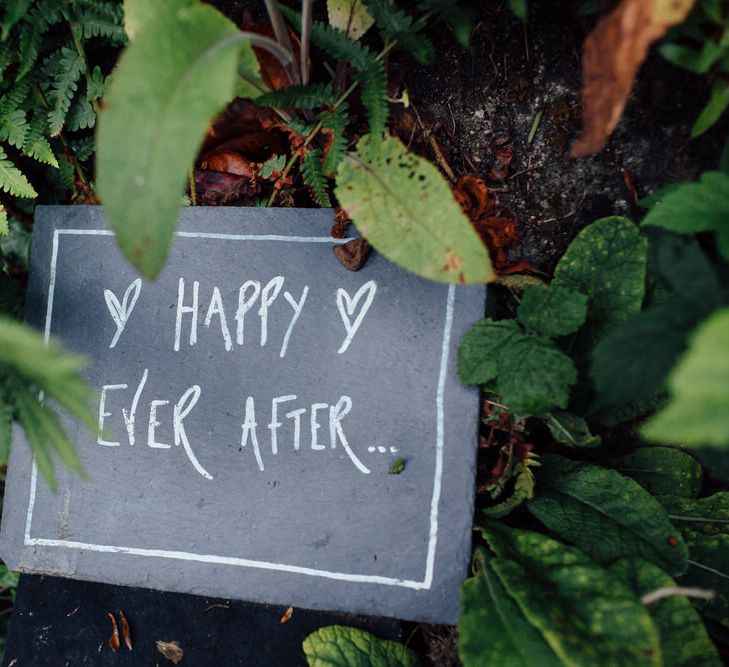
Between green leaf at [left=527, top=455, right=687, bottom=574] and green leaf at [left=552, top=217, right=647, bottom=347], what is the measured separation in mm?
264

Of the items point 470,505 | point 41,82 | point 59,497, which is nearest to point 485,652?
point 470,505

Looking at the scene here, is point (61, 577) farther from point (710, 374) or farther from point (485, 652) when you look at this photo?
point (710, 374)

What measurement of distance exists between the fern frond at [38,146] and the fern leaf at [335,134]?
59cm

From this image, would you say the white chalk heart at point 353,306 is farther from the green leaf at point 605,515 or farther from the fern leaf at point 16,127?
the fern leaf at point 16,127

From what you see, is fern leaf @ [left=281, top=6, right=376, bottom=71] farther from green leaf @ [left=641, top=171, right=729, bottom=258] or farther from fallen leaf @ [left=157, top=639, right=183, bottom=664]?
fallen leaf @ [left=157, top=639, right=183, bottom=664]

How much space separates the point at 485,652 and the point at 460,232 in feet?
2.27

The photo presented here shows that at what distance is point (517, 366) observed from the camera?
1.00m

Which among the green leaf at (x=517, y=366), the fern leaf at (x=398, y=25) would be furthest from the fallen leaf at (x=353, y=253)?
the fern leaf at (x=398, y=25)

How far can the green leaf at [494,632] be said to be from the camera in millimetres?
931

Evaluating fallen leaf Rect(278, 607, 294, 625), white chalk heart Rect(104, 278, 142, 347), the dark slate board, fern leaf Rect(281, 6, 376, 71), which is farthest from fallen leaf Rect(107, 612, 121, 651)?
fern leaf Rect(281, 6, 376, 71)

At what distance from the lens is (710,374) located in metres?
0.60

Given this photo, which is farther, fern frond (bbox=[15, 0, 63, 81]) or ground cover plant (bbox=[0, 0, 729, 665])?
fern frond (bbox=[15, 0, 63, 81])

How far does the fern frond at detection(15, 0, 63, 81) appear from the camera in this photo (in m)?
1.18

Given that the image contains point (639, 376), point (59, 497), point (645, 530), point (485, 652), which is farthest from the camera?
point (59, 497)
